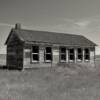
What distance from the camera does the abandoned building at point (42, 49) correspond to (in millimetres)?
22422

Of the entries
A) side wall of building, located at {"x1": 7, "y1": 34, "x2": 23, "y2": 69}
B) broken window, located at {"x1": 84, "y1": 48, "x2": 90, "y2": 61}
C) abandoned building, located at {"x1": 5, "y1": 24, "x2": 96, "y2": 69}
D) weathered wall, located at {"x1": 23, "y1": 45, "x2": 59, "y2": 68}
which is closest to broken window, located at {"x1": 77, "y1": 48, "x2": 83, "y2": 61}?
abandoned building, located at {"x1": 5, "y1": 24, "x2": 96, "y2": 69}

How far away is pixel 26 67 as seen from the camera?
22.2 metres

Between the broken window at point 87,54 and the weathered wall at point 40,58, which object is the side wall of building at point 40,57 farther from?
the broken window at point 87,54

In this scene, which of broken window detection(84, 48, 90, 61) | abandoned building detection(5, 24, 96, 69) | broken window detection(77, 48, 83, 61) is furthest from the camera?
broken window detection(84, 48, 90, 61)

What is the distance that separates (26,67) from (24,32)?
5.08 metres

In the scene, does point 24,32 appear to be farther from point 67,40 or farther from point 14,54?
point 67,40

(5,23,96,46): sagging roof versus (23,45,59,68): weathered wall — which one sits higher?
(5,23,96,46): sagging roof

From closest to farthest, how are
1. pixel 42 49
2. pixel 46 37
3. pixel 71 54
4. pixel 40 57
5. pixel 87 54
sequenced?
pixel 40 57, pixel 42 49, pixel 46 37, pixel 71 54, pixel 87 54

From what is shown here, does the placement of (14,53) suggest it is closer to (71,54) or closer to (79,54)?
(71,54)

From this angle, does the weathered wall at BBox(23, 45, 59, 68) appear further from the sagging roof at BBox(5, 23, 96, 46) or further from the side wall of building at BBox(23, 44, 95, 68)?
the sagging roof at BBox(5, 23, 96, 46)

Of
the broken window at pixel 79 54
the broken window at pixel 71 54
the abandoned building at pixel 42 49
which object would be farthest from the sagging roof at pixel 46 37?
the broken window at pixel 71 54

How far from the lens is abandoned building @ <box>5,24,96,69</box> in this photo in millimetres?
22422

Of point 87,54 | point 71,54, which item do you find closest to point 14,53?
point 71,54

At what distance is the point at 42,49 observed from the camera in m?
23.5
